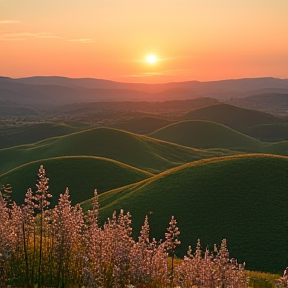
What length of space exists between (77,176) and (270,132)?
139408 mm

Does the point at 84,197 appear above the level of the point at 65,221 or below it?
below

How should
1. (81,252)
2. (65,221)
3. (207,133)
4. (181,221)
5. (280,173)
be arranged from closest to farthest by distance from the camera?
(65,221) < (81,252) < (181,221) < (280,173) < (207,133)

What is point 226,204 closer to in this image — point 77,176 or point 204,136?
point 77,176

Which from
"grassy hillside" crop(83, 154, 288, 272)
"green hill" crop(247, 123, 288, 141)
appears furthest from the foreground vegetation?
"green hill" crop(247, 123, 288, 141)

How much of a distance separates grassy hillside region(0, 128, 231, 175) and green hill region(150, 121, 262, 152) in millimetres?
23563

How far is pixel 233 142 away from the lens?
422ft

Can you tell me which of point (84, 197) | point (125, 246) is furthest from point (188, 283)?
point (84, 197)

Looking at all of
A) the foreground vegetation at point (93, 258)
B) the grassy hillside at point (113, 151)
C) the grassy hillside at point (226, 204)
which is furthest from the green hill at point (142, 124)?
the foreground vegetation at point (93, 258)

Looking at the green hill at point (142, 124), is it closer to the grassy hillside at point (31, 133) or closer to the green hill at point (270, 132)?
the grassy hillside at point (31, 133)

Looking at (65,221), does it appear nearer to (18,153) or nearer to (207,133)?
(18,153)

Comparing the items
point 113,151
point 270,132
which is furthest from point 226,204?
point 270,132

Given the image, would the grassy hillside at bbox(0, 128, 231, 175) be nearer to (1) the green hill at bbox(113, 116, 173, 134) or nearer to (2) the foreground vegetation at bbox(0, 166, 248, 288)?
(2) the foreground vegetation at bbox(0, 166, 248, 288)

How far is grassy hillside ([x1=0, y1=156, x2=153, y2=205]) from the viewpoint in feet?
193

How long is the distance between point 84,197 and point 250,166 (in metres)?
23.2
